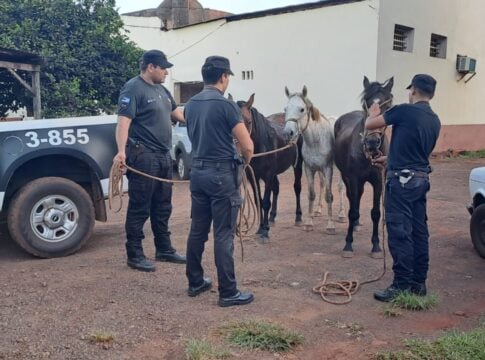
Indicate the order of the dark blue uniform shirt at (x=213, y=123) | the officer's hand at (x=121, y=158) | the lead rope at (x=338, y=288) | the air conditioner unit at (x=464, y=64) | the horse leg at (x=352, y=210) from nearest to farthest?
the dark blue uniform shirt at (x=213, y=123) → the lead rope at (x=338, y=288) → the officer's hand at (x=121, y=158) → the horse leg at (x=352, y=210) → the air conditioner unit at (x=464, y=64)

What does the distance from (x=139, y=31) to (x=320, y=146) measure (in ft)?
51.9

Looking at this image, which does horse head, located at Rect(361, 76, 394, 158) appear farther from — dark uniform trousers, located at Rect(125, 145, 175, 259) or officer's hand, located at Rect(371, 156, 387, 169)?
dark uniform trousers, located at Rect(125, 145, 175, 259)

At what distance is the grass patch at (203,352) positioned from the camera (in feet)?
10.6

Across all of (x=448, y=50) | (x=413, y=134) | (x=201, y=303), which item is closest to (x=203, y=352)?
(x=201, y=303)

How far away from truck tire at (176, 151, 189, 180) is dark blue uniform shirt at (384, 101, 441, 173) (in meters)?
7.35

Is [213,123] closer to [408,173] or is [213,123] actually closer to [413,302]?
[408,173]

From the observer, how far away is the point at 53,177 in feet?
18.1

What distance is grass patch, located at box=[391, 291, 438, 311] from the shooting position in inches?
166

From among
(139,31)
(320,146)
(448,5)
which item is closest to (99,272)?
(320,146)

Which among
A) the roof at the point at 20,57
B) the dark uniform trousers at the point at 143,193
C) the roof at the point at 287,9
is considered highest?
the roof at the point at 287,9

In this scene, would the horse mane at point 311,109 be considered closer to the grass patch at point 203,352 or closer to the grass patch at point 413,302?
the grass patch at point 413,302

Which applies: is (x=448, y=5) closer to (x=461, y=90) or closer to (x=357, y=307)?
(x=461, y=90)

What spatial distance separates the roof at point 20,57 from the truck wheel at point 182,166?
3.51m

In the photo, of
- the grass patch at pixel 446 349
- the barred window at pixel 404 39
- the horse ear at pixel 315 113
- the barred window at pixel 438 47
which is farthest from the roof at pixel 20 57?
the barred window at pixel 438 47
